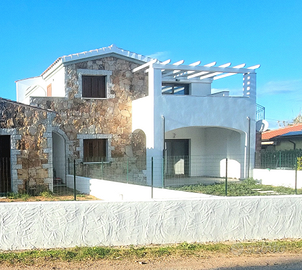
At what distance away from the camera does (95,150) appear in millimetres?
17859

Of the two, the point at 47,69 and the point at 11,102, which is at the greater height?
the point at 47,69

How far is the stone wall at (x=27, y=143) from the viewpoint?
13.2 metres

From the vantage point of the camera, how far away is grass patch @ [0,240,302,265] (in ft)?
22.3

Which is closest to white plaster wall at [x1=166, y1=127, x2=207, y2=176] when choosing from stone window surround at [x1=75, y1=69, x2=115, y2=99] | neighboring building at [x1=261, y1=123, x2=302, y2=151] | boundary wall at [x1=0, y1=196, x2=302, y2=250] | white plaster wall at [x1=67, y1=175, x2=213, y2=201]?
stone window surround at [x1=75, y1=69, x2=115, y2=99]

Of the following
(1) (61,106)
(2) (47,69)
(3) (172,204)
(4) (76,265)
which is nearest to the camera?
(4) (76,265)

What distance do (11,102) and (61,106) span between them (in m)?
4.04

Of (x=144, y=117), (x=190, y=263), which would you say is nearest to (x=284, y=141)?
(x=144, y=117)

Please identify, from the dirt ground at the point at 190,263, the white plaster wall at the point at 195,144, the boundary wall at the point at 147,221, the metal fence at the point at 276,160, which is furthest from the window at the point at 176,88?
the dirt ground at the point at 190,263

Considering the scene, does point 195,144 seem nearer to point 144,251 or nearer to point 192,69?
point 192,69

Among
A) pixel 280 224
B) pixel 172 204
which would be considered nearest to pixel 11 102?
pixel 172 204

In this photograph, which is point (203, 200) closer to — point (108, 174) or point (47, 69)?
point (108, 174)

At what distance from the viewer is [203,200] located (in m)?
7.86

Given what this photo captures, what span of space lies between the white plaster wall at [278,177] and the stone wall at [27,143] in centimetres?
906

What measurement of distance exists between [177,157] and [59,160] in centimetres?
605
